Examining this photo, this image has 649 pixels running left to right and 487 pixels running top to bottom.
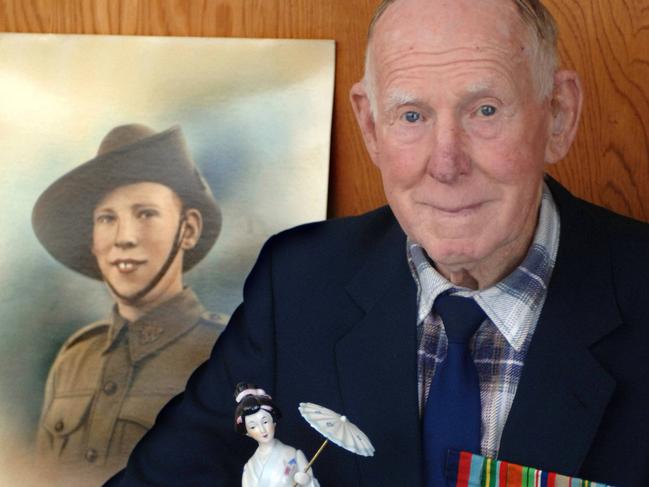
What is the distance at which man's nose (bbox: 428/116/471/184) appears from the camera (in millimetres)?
1329

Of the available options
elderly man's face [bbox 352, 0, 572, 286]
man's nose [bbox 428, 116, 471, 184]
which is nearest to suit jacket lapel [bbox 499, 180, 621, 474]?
elderly man's face [bbox 352, 0, 572, 286]

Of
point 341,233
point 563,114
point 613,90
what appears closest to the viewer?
point 563,114

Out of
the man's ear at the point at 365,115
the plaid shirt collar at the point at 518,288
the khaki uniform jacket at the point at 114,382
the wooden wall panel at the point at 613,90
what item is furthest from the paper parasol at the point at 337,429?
the wooden wall panel at the point at 613,90

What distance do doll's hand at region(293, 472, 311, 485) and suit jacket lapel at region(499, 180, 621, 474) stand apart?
262 millimetres

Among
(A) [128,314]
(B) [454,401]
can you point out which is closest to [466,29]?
(B) [454,401]

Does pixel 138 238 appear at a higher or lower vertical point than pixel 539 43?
lower

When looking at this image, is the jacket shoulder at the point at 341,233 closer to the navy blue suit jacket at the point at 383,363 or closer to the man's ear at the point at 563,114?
the navy blue suit jacket at the point at 383,363

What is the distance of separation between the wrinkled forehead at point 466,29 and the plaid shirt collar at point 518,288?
9.8 inches

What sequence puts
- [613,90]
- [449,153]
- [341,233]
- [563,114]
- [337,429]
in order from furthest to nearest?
1. [613,90]
2. [341,233]
3. [563,114]
4. [449,153]
5. [337,429]

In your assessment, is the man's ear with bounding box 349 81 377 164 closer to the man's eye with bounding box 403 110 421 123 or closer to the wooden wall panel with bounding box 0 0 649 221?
the man's eye with bounding box 403 110 421 123

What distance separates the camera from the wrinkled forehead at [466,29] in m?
1.33

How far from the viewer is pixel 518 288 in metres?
1.45

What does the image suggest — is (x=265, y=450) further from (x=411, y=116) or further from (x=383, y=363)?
(x=411, y=116)

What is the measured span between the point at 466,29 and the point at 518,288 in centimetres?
32
